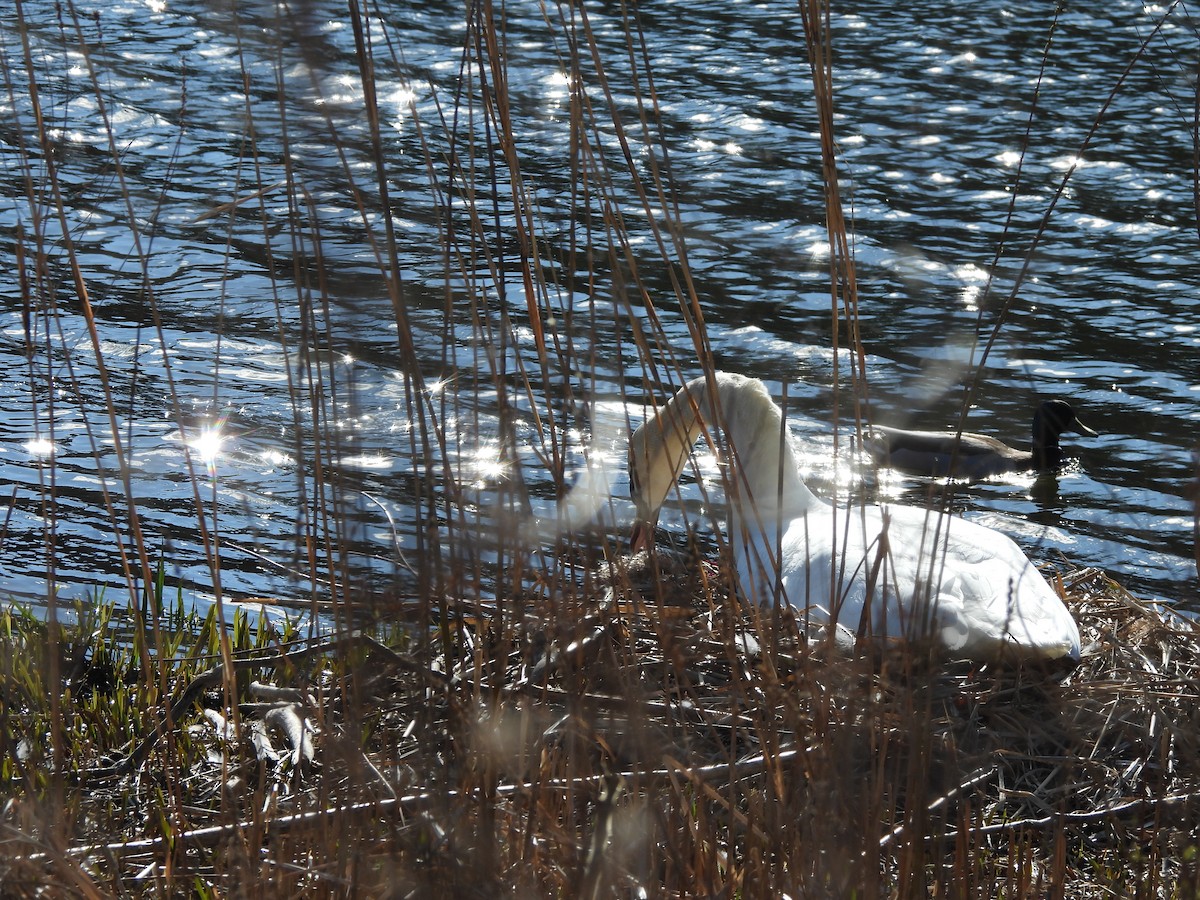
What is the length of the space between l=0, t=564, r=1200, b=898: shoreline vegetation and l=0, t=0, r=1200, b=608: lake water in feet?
0.77

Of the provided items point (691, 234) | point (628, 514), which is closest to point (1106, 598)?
point (628, 514)

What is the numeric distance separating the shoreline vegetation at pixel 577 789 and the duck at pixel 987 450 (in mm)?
4591

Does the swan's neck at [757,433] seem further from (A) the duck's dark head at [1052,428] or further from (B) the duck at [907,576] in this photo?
(A) the duck's dark head at [1052,428]

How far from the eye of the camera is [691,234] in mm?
2322

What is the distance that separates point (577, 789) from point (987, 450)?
6168 mm

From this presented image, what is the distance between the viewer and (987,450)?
26.3 ft

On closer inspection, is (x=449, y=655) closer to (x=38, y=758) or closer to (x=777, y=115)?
(x=38, y=758)

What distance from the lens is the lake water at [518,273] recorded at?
2.10 meters

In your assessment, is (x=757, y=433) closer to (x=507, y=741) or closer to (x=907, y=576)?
(x=907, y=576)

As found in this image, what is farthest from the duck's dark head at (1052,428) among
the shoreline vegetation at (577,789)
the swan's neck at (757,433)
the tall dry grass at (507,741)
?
the tall dry grass at (507,741)

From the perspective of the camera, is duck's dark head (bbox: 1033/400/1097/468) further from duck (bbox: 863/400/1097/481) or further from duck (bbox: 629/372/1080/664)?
duck (bbox: 629/372/1080/664)

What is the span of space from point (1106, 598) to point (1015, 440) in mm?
3921

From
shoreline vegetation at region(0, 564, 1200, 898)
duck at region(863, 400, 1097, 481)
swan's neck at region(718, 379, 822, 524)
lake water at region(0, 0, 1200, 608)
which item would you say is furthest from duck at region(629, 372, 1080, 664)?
duck at region(863, 400, 1097, 481)

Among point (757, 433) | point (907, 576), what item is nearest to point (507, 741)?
point (907, 576)
